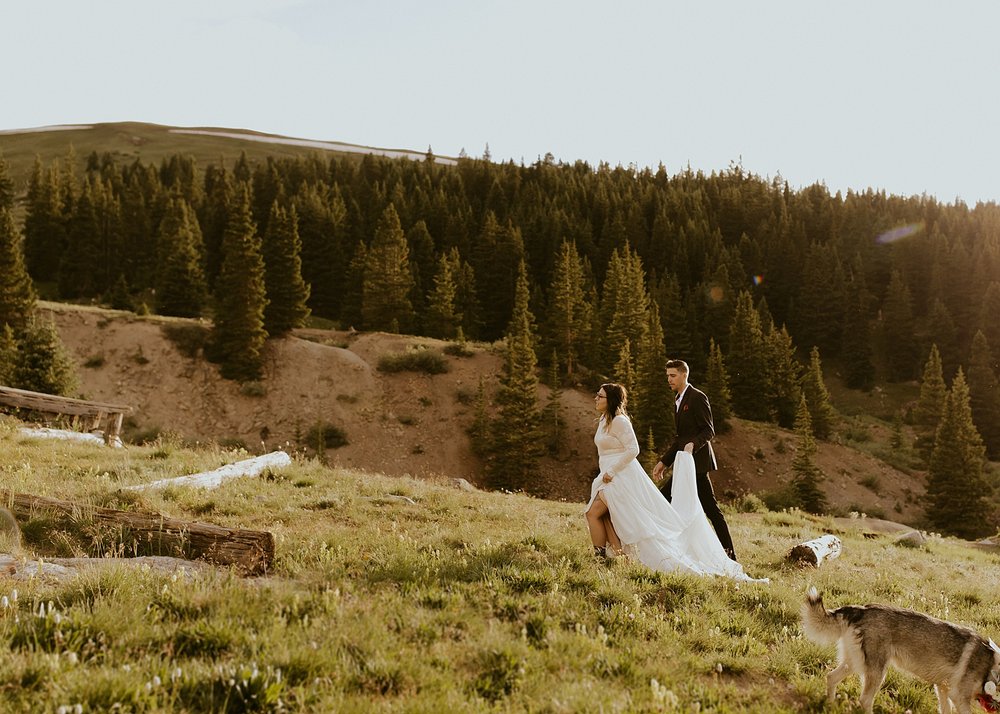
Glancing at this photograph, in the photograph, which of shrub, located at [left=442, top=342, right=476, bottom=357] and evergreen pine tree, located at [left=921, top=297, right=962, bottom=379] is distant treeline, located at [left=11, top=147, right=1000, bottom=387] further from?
shrub, located at [left=442, top=342, right=476, bottom=357]

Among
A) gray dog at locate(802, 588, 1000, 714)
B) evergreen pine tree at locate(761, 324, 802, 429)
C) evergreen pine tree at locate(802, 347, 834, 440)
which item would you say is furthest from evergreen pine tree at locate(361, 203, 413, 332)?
gray dog at locate(802, 588, 1000, 714)

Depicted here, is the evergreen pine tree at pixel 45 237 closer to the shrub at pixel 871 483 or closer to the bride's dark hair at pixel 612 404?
the shrub at pixel 871 483

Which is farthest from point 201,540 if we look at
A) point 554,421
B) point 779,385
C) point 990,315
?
point 990,315

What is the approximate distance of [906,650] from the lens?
5.64m

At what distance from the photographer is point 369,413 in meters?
49.2

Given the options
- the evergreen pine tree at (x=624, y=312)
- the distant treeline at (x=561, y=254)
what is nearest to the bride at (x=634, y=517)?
the evergreen pine tree at (x=624, y=312)

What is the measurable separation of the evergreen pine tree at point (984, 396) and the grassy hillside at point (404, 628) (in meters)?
70.6

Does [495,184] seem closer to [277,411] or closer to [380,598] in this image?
[277,411]

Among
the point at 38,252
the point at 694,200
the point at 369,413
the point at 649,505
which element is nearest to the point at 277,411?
the point at 369,413

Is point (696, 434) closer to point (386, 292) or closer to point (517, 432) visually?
point (517, 432)

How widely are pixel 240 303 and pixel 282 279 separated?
22.2 ft

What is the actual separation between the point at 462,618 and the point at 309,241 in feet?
277

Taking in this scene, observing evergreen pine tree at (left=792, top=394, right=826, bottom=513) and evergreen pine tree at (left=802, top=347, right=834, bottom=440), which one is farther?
evergreen pine tree at (left=802, top=347, right=834, bottom=440)

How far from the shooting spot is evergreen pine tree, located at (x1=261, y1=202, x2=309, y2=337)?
54406 mm
